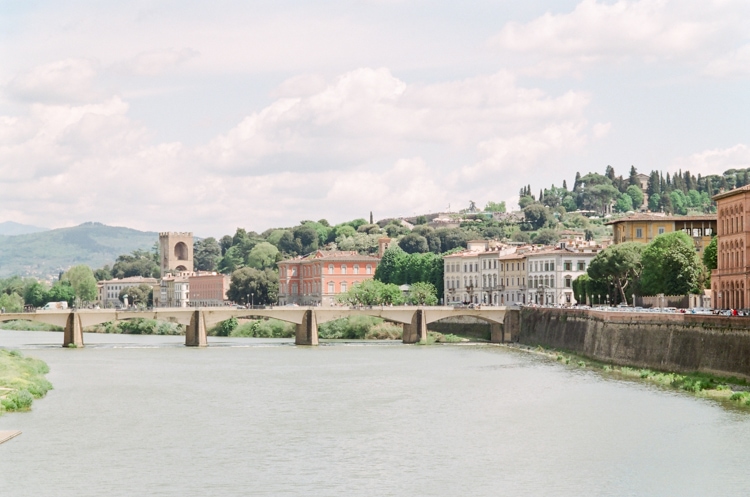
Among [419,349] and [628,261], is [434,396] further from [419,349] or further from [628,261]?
[628,261]

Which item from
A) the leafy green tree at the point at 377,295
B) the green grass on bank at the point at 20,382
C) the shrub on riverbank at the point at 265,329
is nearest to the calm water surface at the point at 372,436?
the green grass on bank at the point at 20,382

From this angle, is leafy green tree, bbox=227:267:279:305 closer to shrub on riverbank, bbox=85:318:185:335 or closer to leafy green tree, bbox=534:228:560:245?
shrub on riverbank, bbox=85:318:185:335

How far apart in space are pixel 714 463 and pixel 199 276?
13562 cm

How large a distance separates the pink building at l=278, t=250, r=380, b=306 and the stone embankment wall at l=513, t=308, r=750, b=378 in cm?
5134

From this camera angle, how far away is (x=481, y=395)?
44406 millimetres

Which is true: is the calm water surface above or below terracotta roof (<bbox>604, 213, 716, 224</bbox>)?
below

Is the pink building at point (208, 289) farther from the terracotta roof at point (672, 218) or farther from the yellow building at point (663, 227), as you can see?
the terracotta roof at point (672, 218)

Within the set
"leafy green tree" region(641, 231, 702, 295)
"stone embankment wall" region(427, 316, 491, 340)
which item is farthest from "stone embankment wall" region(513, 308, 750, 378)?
"stone embankment wall" region(427, 316, 491, 340)

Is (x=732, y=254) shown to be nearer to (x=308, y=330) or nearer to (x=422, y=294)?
(x=308, y=330)

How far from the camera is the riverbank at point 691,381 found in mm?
39250

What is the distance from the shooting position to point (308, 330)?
3073 inches

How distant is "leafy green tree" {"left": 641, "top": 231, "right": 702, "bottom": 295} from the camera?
68.8 metres

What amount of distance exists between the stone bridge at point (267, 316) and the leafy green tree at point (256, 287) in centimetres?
4992

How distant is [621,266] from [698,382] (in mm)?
32766
